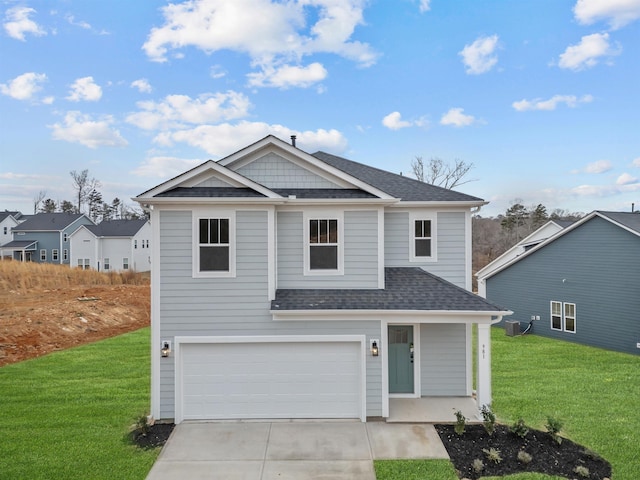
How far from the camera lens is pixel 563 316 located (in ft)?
58.5

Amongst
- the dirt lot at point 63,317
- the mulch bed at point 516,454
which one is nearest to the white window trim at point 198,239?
the mulch bed at point 516,454

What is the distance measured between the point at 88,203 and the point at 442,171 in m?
56.4

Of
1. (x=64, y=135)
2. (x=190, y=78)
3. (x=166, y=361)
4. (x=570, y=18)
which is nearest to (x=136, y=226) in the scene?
(x=64, y=135)

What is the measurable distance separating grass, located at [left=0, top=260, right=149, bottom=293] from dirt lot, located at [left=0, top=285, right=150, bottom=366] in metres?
1.65

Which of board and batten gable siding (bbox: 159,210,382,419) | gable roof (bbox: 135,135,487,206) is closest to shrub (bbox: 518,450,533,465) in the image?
board and batten gable siding (bbox: 159,210,382,419)

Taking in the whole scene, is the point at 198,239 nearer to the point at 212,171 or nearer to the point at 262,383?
the point at 212,171

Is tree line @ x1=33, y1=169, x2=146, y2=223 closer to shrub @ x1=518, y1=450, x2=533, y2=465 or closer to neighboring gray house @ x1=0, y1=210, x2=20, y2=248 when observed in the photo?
neighboring gray house @ x1=0, y1=210, x2=20, y2=248

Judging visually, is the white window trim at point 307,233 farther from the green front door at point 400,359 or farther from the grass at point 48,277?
the grass at point 48,277

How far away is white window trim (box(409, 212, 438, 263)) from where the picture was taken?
9938mm

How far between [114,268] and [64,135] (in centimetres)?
2258

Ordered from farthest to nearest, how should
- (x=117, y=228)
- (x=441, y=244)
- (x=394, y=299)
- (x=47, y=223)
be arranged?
(x=47, y=223) → (x=117, y=228) → (x=441, y=244) → (x=394, y=299)

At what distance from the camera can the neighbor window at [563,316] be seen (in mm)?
17422

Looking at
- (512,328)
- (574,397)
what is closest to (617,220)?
(512,328)

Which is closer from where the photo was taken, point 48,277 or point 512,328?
point 512,328
